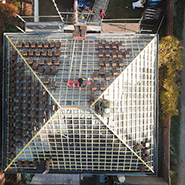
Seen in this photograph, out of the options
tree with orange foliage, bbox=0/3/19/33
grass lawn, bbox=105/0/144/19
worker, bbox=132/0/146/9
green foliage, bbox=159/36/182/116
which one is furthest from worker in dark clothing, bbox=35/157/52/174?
worker, bbox=132/0/146/9

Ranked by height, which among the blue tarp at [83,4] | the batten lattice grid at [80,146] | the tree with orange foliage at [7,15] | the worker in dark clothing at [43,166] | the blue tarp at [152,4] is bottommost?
the worker in dark clothing at [43,166]

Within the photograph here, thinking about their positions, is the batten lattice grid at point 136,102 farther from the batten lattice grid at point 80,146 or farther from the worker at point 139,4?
the worker at point 139,4

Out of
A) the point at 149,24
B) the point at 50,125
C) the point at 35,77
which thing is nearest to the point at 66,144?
the point at 50,125

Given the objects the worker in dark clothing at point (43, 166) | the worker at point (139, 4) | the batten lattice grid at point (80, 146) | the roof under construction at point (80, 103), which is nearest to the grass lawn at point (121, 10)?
the worker at point (139, 4)

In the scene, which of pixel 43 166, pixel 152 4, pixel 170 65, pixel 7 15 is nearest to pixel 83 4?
pixel 152 4

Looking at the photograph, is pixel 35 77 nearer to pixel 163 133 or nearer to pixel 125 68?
pixel 125 68

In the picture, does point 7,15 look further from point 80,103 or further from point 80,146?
point 80,146

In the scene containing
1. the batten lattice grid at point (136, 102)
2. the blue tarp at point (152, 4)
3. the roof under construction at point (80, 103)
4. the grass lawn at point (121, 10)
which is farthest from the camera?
the grass lawn at point (121, 10)
